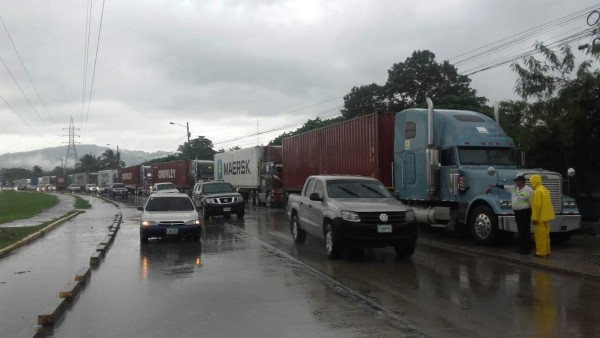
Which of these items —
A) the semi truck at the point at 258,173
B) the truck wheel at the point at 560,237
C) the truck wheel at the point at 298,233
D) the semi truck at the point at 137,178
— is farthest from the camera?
the semi truck at the point at 137,178

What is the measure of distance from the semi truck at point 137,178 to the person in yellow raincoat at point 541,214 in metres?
51.8

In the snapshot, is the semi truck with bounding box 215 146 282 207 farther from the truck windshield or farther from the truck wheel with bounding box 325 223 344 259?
the truck wheel with bounding box 325 223 344 259

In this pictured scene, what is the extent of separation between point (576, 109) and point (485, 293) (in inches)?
337

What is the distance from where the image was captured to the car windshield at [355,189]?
37.4ft

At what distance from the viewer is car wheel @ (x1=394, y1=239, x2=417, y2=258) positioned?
10587mm

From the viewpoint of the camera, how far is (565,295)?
743 cm

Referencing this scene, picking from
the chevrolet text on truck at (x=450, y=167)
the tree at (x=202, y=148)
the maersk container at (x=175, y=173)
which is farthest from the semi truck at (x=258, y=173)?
the tree at (x=202, y=148)

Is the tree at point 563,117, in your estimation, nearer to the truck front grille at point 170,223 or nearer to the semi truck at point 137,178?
the truck front grille at point 170,223

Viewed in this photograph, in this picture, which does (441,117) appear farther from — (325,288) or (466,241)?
(325,288)

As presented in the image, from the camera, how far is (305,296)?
740 cm

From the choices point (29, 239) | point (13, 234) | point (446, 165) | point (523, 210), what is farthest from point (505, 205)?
point (13, 234)

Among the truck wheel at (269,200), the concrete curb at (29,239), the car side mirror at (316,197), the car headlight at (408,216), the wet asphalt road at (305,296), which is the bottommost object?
the wet asphalt road at (305,296)

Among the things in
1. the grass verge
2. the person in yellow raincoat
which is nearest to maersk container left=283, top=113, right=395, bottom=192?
the person in yellow raincoat

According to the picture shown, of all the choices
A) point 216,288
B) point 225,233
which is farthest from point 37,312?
point 225,233
